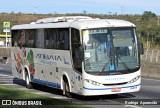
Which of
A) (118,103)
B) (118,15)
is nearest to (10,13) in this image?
(118,15)

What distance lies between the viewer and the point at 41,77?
19.8 metres

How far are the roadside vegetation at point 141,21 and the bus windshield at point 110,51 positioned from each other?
4110cm

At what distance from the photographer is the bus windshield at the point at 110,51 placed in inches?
608

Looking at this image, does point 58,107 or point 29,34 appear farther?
point 29,34

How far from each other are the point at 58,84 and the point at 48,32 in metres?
2.33

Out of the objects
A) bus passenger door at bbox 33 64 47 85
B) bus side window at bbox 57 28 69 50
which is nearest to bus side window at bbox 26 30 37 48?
bus passenger door at bbox 33 64 47 85

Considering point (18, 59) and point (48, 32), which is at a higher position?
point (48, 32)

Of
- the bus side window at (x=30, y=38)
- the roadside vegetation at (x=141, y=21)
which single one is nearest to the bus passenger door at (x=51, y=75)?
the bus side window at (x=30, y=38)

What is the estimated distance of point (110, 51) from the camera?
15.6 meters

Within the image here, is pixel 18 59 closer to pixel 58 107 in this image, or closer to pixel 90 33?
pixel 90 33

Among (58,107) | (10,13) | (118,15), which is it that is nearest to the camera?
(58,107)

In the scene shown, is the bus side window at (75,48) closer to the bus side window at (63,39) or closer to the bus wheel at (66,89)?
the bus side window at (63,39)

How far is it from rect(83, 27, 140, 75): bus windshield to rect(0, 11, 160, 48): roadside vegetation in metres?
41.1

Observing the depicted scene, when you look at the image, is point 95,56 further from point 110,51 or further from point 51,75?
point 51,75
